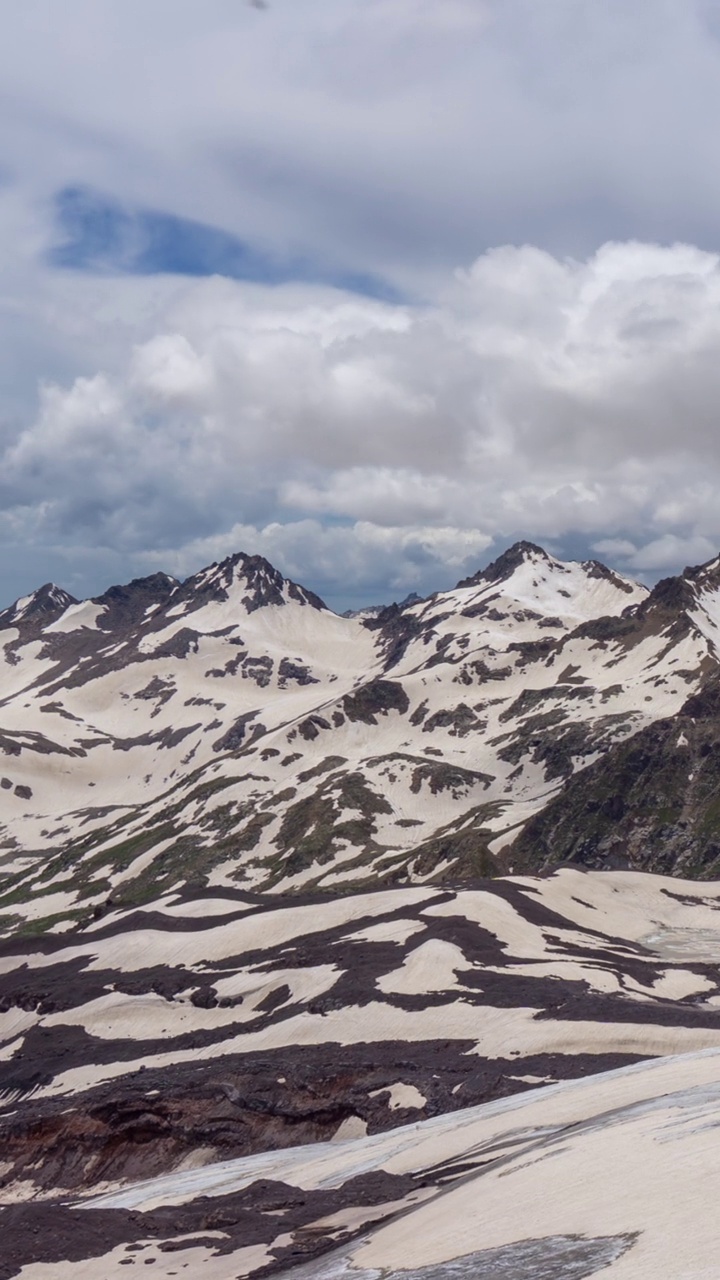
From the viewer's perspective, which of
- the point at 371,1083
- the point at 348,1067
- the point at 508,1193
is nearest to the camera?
the point at 508,1193

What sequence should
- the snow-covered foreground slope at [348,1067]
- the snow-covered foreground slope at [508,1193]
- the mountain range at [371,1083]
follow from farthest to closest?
1. the snow-covered foreground slope at [348,1067]
2. the mountain range at [371,1083]
3. the snow-covered foreground slope at [508,1193]

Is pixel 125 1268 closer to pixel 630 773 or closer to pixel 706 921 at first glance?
pixel 706 921

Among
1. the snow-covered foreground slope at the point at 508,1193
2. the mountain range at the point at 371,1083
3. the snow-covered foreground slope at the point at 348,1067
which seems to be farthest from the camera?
the snow-covered foreground slope at the point at 348,1067

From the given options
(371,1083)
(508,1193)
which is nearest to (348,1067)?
(371,1083)

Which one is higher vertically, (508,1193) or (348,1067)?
(508,1193)

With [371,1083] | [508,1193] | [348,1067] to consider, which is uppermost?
[508,1193]

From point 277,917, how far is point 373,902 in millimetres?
8732

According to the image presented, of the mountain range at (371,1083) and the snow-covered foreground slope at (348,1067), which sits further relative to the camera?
the snow-covered foreground slope at (348,1067)

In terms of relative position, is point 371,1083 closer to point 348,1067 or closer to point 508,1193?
point 348,1067

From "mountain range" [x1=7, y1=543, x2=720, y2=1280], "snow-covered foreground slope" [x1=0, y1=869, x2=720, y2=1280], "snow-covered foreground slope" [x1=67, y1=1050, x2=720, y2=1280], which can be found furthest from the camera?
"snow-covered foreground slope" [x1=0, y1=869, x2=720, y2=1280]

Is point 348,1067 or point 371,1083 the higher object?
point 348,1067

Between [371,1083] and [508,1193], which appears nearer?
[508,1193]

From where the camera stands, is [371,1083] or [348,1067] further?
[348,1067]

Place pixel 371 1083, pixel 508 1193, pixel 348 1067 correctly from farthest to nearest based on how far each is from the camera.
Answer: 1. pixel 348 1067
2. pixel 371 1083
3. pixel 508 1193
